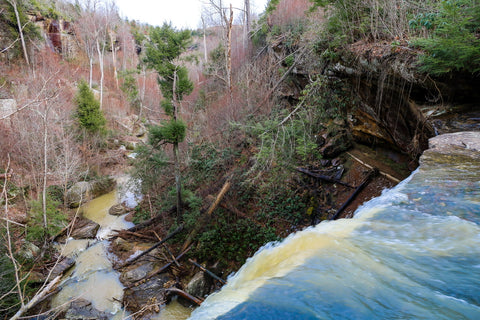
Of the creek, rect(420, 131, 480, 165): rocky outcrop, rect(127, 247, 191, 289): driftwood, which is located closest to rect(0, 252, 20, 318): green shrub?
the creek

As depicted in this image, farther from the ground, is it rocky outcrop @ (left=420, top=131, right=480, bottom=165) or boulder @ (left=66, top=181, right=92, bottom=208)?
rocky outcrop @ (left=420, top=131, right=480, bottom=165)

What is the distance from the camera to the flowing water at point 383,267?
1.68 m

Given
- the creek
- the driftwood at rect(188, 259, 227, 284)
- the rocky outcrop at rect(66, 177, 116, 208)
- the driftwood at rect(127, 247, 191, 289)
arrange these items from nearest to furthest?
the creek → the driftwood at rect(188, 259, 227, 284) → the driftwood at rect(127, 247, 191, 289) → the rocky outcrop at rect(66, 177, 116, 208)

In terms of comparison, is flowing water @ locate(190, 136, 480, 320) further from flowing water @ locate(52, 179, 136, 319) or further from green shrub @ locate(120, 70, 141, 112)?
green shrub @ locate(120, 70, 141, 112)

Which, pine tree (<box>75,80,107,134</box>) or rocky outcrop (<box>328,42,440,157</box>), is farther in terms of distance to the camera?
pine tree (<box>75,80,107,134</box>)

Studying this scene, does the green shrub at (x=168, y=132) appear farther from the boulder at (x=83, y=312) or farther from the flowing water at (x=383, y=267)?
the flowing water at (x=383, y=267)

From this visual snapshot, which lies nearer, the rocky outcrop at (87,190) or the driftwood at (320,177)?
the driftwood at (320,177)

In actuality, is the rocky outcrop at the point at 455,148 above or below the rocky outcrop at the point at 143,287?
above

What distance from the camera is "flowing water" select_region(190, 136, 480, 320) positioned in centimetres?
168

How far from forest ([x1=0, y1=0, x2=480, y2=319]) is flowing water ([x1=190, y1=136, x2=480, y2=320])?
2210 millimetres

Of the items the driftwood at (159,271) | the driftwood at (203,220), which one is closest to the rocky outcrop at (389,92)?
the driftwood at (203,220)

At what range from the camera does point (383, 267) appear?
206 cm

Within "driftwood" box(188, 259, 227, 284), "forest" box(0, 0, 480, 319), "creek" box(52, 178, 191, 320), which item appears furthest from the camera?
"driftwood" box(188, 259, 227, 284)

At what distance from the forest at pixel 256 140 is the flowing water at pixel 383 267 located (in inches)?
87.0
